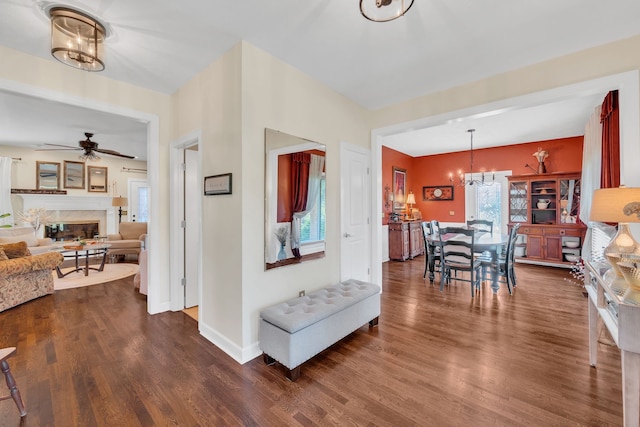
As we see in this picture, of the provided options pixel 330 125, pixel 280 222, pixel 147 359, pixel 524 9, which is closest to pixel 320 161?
pixel 330 125

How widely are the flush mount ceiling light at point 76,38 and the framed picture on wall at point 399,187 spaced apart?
615 centimetres

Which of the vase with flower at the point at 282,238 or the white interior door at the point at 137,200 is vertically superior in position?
the white interior door at the point at 137,200

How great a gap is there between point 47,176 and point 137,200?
198 centimetres

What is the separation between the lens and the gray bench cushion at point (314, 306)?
216 cm

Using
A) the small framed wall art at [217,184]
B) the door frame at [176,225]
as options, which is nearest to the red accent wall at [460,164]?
the door frame at [176,225]

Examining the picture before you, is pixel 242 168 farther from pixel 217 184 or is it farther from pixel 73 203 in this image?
pixel 73 203

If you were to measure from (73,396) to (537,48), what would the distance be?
15.5 ft

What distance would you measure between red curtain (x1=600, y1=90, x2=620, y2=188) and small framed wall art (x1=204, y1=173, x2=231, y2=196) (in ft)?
12.5

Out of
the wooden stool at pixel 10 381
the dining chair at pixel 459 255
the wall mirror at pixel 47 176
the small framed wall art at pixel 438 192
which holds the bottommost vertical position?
the wooden stool at pixel 10 381

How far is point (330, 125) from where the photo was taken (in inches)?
132

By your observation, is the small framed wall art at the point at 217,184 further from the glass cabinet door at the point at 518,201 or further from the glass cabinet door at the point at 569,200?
the glass cabinet door at the point at 569,200

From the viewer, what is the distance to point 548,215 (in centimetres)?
597

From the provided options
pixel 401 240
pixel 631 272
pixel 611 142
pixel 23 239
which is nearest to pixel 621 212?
pixel 631 272

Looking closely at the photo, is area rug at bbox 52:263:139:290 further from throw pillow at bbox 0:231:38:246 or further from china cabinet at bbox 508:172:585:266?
china cabinet at bbox 508:172:585:266
